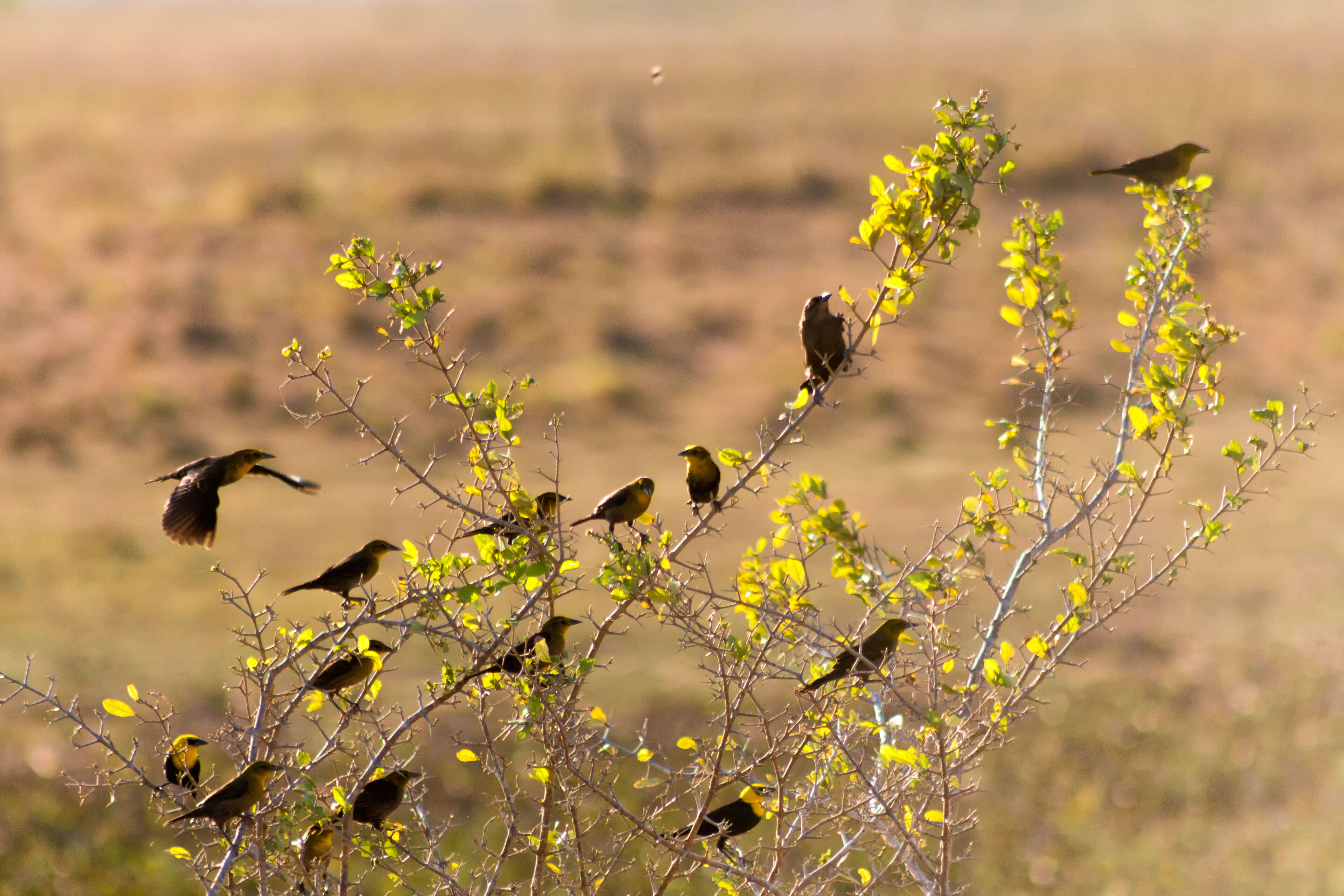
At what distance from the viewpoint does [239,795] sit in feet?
9.68

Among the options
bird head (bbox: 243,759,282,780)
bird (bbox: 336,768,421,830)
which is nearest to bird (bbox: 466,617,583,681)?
bird (bbox: 336,768,421,830)

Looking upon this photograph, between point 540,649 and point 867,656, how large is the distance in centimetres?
96

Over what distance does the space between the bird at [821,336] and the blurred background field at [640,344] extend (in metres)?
0.57

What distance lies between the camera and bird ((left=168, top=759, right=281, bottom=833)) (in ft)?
9.59

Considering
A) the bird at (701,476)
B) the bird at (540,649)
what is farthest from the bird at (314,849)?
the bird at (701,476)

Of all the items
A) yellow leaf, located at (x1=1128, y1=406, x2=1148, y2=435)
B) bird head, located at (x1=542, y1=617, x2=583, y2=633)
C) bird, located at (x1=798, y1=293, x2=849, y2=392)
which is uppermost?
bird, located at (x1=798, y1=293, x2=849, y2=392)

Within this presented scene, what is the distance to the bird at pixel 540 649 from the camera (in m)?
3.08

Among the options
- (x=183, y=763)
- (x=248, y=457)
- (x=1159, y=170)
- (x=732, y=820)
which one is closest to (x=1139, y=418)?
(x=1159, y=170)

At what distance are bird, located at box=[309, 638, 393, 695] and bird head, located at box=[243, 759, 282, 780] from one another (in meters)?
0.21

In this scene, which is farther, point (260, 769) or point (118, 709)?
point (260, 769)

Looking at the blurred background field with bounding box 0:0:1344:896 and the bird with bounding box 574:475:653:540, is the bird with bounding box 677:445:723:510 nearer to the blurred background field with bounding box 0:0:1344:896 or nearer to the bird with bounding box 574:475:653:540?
the bird with bounding box 574:475:653:540

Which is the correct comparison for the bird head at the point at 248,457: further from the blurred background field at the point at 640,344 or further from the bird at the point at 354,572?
the blurred background field at the point at 640,344

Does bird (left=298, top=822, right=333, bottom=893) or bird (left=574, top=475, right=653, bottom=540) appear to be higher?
bird (left=574, top=475, right=653, bottom=540)

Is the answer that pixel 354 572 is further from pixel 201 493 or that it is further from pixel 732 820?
pixel 732 820
